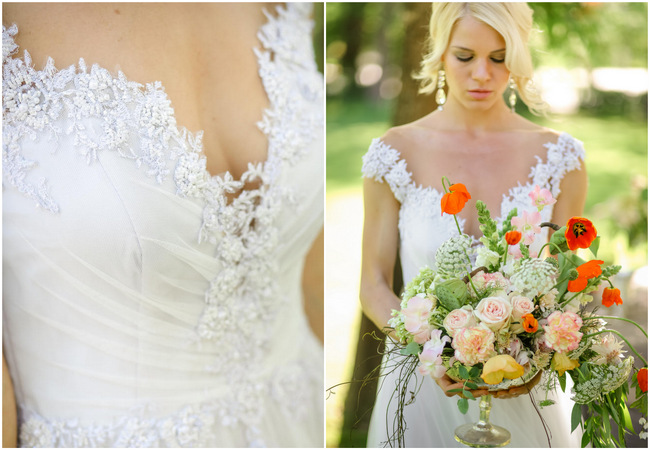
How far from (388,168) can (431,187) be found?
0.13 meters

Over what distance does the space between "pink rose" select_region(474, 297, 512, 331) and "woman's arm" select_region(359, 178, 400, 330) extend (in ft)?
1.64

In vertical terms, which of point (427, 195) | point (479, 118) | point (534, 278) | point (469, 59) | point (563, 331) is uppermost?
point (469, 59)

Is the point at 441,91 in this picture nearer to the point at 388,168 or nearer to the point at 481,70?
the point at 481,70

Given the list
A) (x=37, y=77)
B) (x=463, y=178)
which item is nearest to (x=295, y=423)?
(x=463, y=178)

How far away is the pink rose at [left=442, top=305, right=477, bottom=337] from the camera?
3.95 feet

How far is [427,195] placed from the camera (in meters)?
1.63

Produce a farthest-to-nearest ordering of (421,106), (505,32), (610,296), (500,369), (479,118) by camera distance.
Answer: (421,106) → (479,118) → (505,32) → (610,296) → (500,369)

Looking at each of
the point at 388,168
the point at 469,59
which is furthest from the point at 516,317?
the point at 469,59

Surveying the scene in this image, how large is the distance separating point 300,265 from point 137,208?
50 centimetres

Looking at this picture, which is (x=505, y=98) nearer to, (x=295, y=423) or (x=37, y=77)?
(x=295, y=423)

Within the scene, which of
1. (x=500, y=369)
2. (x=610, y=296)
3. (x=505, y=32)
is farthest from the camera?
(x=505, y=32)

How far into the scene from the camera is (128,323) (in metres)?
1.35

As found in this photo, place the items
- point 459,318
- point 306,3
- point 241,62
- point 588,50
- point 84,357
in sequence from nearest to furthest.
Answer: point 459,318, point 84,357, point 241,62, point 306,3, point 588,50

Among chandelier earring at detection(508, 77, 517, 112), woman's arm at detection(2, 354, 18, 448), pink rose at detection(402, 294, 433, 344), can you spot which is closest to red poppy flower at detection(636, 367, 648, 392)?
pink rose at detection(402, 294, 433, 344)
